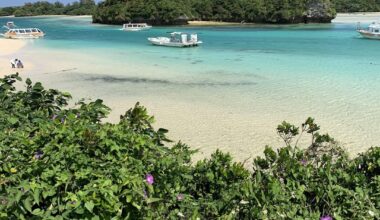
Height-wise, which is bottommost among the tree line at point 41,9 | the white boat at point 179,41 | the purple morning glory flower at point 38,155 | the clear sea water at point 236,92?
the clear sea water at point 236,92

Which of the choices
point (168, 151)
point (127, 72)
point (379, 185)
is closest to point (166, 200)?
point (168, 151)

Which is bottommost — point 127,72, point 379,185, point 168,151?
point 127,72

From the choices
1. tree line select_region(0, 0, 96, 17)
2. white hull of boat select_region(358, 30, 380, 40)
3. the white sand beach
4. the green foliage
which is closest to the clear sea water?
the green foliage

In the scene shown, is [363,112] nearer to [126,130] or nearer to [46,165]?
[126,130]

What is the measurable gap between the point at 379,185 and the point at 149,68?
18934 millimetres

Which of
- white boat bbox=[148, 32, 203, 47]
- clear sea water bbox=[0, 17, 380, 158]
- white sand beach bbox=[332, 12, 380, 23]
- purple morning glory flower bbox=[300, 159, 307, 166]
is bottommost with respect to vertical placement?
clear sea water bbox=[0, 17, 380, 158]

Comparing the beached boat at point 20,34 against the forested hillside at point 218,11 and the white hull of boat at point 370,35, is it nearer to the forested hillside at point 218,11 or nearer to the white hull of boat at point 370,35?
the white hull of boat at point 370,35

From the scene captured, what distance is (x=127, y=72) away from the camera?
20250mm

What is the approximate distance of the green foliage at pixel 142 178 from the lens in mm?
2391

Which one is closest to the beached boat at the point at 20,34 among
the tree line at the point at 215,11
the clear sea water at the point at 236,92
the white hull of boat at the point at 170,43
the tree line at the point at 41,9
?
the white hull of boat at the point at 170,43

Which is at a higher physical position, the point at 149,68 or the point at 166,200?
the point at 166,200

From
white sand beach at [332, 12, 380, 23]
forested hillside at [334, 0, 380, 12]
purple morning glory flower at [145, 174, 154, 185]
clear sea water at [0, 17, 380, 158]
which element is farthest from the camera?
forested hillside at [334, 0, 380, 12]

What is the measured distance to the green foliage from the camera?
7.84 feet

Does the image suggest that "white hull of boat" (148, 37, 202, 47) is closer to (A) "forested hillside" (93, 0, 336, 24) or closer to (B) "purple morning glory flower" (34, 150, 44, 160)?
(B) "purple morning glory flower" (34, 150, 44, 160)
